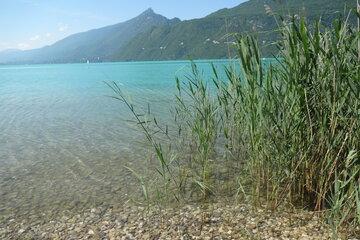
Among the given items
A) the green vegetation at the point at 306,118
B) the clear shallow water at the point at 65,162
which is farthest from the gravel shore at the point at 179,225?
the clear shallow water at the point at 65,162

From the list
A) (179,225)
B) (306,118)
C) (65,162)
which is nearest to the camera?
(306,118)

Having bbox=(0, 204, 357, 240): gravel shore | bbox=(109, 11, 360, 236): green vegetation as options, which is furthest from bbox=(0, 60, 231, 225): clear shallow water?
bbox=(109, 11, 360, 236): green vegetation

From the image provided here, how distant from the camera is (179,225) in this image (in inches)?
236

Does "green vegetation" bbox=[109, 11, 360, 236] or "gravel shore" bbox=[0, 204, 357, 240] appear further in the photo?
"gravel shore" bbox=[0, 204, 357, 240]

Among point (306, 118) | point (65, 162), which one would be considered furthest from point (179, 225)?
point (65, 162)

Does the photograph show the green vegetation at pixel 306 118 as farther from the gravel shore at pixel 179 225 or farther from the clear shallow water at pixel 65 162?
the clear shallow water at pixel 65 162

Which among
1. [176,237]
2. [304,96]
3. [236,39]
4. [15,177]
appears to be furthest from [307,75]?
[15,177]

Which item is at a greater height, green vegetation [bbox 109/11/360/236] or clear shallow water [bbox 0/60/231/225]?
green vegetation [bbox 109/11/360/236]

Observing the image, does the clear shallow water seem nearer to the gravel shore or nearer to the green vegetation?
the gravel shore

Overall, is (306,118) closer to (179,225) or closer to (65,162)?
(179,225)

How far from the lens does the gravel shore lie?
5453mm

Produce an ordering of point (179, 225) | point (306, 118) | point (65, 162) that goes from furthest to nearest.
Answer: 1. point (65, 162)
2. point (179, 225)
3. point (306, 118)

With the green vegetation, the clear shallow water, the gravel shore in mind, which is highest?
the green vegetation

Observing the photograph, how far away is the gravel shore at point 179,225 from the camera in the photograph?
17.9 ft
